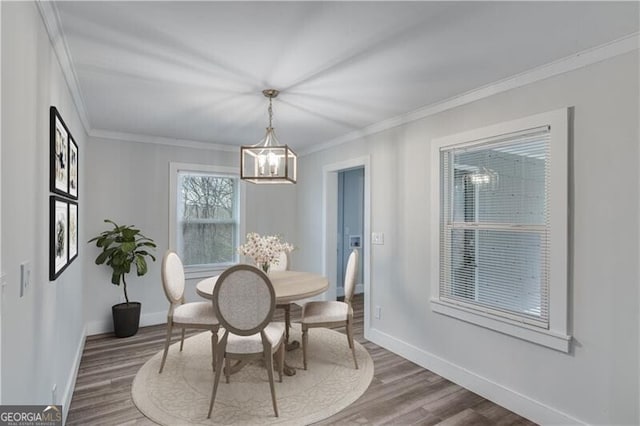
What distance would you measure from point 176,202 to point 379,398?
3.36 m

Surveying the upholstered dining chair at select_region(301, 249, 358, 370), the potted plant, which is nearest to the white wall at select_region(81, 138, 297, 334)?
the potted plant

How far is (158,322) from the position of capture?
4320mm

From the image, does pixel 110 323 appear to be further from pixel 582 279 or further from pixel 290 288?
pixel 582 279

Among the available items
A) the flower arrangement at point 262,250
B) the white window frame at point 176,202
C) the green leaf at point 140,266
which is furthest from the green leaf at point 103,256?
the flower arrangement at point 262,250

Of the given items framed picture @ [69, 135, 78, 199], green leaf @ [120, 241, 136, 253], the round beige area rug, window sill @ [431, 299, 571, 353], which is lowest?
Answer: the round beige area rug

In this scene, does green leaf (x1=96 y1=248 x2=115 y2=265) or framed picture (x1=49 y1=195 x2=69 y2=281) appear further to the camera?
green leaf (x1=96 y1=248 x2=115 y2=265)

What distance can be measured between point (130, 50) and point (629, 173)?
2994 millimetres

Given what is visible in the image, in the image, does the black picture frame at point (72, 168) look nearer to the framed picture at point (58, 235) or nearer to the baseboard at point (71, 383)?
the framed picture at point (58, 235)

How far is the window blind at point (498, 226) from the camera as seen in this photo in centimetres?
235

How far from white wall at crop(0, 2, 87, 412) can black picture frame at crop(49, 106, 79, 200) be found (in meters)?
0.06

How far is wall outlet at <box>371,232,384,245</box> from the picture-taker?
366 cm

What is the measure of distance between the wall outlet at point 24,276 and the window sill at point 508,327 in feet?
9.11

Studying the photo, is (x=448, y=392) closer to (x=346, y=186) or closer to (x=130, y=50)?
(x=130, y=50)

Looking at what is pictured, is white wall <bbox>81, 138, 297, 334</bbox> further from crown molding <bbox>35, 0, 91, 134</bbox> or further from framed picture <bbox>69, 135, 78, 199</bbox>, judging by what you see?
framed picture <bbox>69, 135, 78, 199</bbox>
